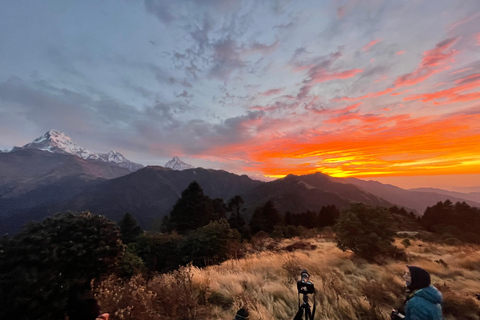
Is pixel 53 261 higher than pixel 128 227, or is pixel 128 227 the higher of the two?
pixel 53 261

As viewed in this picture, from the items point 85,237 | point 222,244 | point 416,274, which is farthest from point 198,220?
point 416,274

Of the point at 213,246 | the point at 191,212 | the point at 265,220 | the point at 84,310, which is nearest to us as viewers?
the point at 84,310

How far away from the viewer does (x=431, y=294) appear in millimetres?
3000

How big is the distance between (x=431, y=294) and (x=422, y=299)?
0.48 ft

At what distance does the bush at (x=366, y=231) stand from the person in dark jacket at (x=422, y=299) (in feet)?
22.1

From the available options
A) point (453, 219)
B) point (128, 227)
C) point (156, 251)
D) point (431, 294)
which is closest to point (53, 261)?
point (431, 294)

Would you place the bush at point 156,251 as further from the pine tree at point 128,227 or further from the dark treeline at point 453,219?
the dark treeline at point 453,219

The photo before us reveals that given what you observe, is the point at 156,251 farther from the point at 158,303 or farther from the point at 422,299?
the point at 422,299

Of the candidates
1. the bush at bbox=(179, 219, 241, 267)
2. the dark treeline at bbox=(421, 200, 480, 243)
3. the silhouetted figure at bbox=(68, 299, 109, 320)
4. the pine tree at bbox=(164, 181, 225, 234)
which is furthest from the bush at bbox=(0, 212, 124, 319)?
the dark treeline at bbox=(421, 200, 480, 243)

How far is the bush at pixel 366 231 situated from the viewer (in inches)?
358

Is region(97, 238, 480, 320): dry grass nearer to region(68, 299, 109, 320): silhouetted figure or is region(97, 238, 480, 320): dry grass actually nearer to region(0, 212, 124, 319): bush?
region(0, 212, 124, 319): bush

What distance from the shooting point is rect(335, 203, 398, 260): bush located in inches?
358

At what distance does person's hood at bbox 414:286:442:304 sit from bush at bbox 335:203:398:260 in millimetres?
6807

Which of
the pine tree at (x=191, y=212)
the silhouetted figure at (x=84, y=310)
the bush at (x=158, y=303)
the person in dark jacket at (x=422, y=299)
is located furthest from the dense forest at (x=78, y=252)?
the pine tree at (x=191, y=212)
